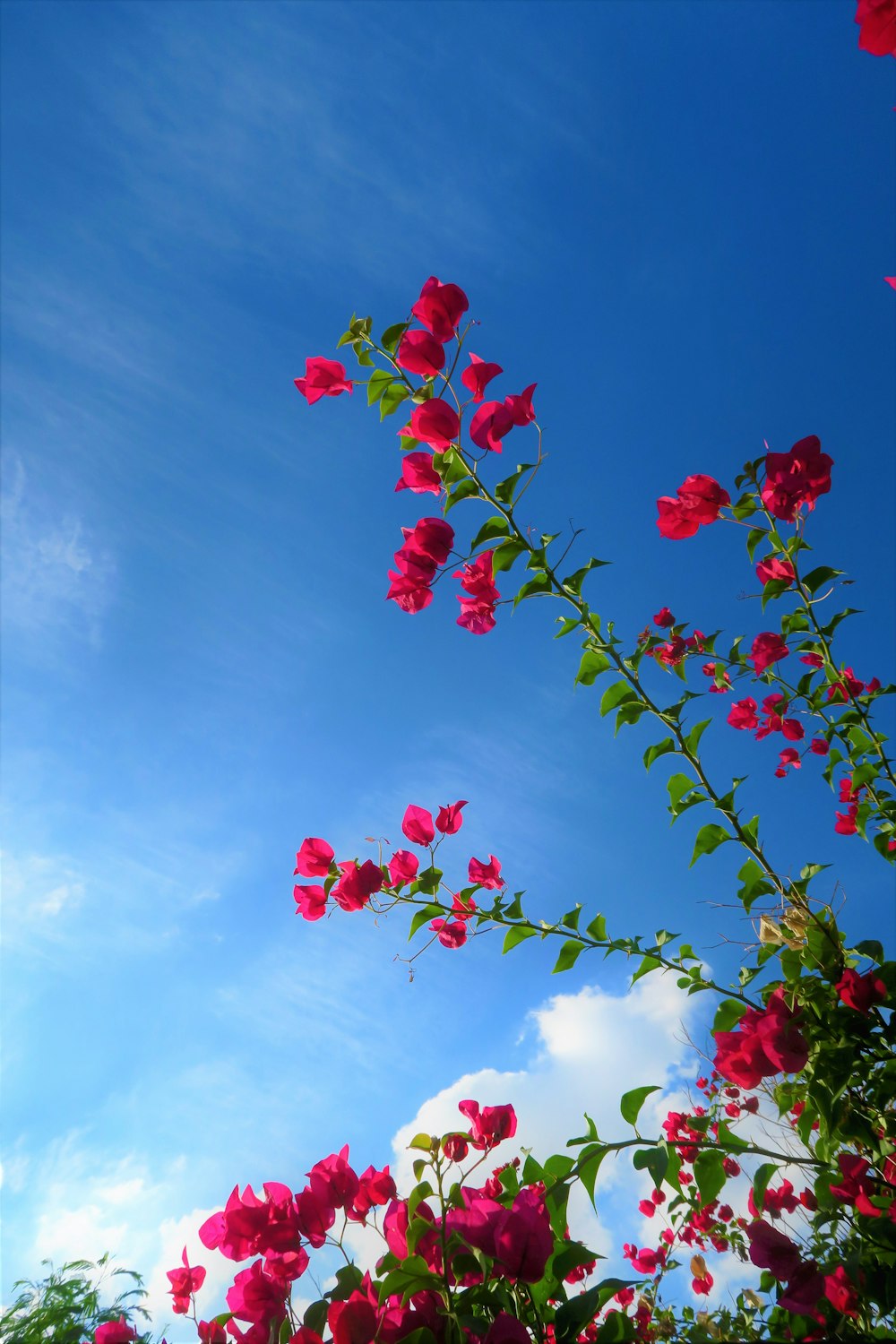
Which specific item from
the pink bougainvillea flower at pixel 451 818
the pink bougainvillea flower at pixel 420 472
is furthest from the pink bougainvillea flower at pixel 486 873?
the pink bougainvillea flower at pixel 420 472

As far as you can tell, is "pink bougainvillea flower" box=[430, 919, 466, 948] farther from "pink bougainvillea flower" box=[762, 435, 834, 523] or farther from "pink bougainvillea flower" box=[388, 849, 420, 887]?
"pink bougainvillea flower" box=[762, 435, 834, 523]

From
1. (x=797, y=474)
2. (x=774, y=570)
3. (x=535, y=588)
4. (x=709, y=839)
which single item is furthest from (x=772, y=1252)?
(x=797, y=474)

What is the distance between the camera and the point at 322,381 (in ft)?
6.05

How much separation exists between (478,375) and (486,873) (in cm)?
151

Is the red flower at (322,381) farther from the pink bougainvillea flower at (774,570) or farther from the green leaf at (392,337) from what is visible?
the pink bougainvillea flower at (774,570)

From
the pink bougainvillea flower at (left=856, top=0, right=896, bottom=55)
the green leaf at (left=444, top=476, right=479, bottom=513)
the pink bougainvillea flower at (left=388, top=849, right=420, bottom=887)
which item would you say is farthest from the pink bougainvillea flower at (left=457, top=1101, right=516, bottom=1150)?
the pink bougainvillea flower at (left=856, top=0, right=896, bottom=55)

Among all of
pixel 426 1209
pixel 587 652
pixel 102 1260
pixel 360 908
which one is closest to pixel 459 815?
pixel 360 908

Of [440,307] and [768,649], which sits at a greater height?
[440,307]

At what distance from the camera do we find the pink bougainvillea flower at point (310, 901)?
2.13 m

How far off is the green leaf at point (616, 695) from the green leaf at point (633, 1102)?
0.94 meters

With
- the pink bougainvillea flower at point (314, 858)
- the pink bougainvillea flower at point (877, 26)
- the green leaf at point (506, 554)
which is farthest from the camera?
the pink bougainvillea flower at point (314, 858)

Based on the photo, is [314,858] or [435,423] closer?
[435,423]

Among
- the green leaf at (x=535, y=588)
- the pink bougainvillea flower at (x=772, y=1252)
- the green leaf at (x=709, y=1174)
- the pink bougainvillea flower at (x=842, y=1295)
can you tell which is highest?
the green leaf at (x=535, y=588)

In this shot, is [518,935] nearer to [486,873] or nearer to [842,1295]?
[486,873]
